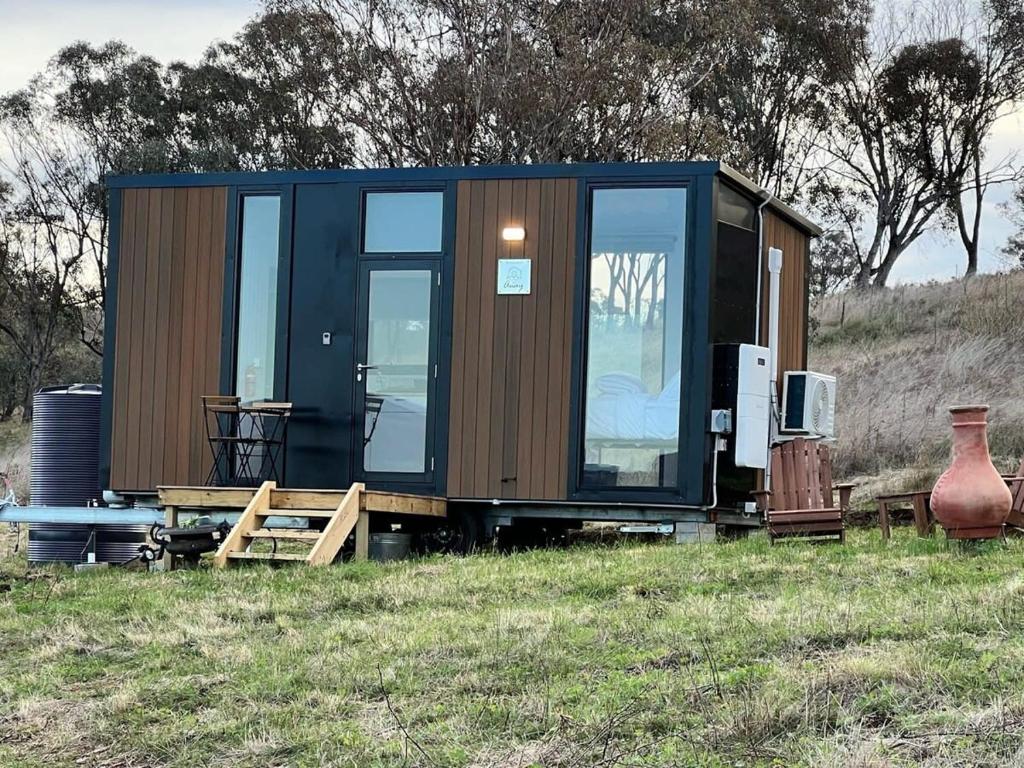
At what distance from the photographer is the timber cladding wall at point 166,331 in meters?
10.3

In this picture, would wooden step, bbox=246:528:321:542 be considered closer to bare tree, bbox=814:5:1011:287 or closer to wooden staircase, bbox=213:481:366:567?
wooden staircase, bbox=213:481:366:567

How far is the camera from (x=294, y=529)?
945 centimetres

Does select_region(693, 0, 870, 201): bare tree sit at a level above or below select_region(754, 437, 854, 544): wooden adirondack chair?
above

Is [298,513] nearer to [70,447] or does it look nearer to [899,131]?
[70,447]

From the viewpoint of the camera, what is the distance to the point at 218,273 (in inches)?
405

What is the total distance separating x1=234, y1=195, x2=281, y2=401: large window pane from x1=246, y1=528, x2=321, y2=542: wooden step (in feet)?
4.63

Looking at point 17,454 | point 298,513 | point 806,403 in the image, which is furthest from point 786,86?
point 298,513

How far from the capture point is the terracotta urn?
281 inches

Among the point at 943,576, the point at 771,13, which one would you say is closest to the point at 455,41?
the point at 771,13

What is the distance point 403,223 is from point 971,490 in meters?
4.46

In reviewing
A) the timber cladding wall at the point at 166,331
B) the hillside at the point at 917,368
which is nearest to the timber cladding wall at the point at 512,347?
the timber cladding wall at the point at 166,331

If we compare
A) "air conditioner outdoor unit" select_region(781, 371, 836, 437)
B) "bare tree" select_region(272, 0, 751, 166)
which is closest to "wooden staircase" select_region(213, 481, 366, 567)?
"air conditioner outdoor unit" select_region(781, 371, 836, 437)

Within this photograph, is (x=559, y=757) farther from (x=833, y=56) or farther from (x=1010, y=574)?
(x=833, y=56)

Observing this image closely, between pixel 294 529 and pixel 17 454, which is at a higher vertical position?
pixel 294 529
